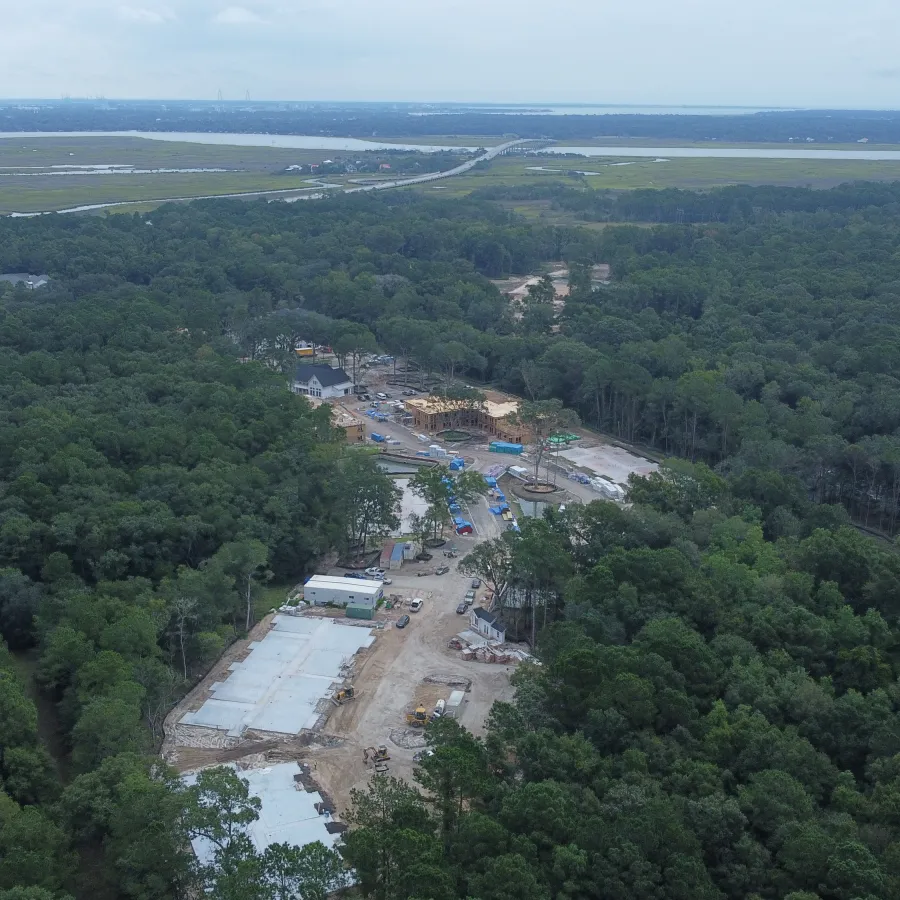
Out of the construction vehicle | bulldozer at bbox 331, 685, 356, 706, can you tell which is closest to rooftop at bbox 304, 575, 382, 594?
bulldozer at bbox 331, 685, 356, 706

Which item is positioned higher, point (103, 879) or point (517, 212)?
point (517, 212)

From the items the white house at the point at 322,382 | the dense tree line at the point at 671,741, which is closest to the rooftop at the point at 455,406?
the white house at the point at 322,382

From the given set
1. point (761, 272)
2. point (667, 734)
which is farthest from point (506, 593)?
point (761, 272)

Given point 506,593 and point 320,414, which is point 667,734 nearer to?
point 506,593

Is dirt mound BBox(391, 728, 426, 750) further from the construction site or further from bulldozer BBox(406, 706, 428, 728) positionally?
bulldozer BBox(406, 706, 428, 728)

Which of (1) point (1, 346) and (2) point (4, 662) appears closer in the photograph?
(2) point (4, 662)

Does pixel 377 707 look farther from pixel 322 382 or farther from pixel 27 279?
pixel 27 279

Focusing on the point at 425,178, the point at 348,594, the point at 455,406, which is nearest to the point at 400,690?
the point at 348,594
